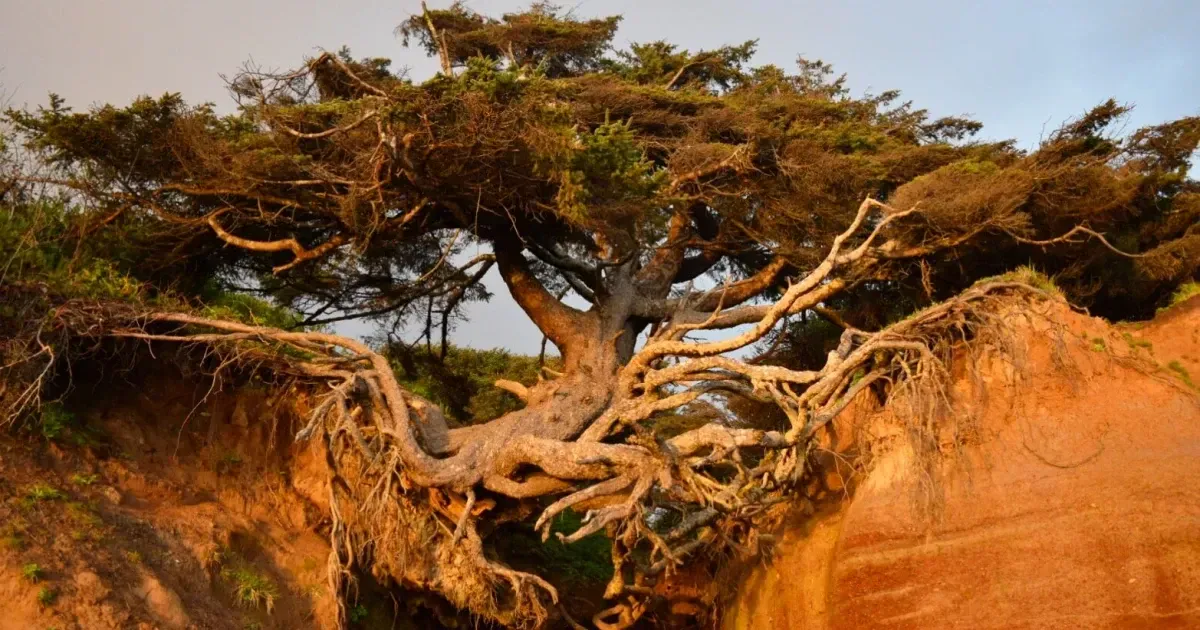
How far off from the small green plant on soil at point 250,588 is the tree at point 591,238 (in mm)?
692

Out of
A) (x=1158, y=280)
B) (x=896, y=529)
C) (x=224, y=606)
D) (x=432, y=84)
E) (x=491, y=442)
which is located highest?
(x=432, y=84)

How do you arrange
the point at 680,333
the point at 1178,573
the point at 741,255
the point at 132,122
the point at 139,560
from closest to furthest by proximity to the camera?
the point at 1178,573 → the point at 139,560 → the point at 132,122 → the point at 680,333 → the point at 741,255

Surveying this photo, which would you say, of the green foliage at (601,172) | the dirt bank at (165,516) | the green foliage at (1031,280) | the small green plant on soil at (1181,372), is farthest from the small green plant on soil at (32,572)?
the small green plant on soil at (1181,372)

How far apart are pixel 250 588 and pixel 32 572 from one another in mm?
2129

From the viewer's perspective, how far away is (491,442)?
36.2ft

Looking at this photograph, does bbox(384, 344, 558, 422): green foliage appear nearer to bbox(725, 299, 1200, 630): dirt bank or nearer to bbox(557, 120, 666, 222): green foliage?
bbox(557, 120, 666, 222): green foliage

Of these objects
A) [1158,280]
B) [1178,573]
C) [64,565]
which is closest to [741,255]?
[1158,280]

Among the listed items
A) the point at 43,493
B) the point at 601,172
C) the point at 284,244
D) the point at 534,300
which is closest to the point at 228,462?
the point at 43,493

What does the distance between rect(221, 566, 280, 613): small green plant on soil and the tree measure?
0.69m

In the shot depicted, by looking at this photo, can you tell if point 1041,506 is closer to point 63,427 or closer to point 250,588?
point 250,588

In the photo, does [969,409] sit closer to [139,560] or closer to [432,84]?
[432,84]

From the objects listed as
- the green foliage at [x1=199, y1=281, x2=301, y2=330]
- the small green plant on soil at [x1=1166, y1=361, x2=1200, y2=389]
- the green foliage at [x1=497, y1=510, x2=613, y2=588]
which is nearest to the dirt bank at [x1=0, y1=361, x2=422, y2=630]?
the green foliage at [x1=199, y1=281, x2=301, y2=330]

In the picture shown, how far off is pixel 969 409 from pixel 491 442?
4.94 m

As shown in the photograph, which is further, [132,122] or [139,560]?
[132,122]
